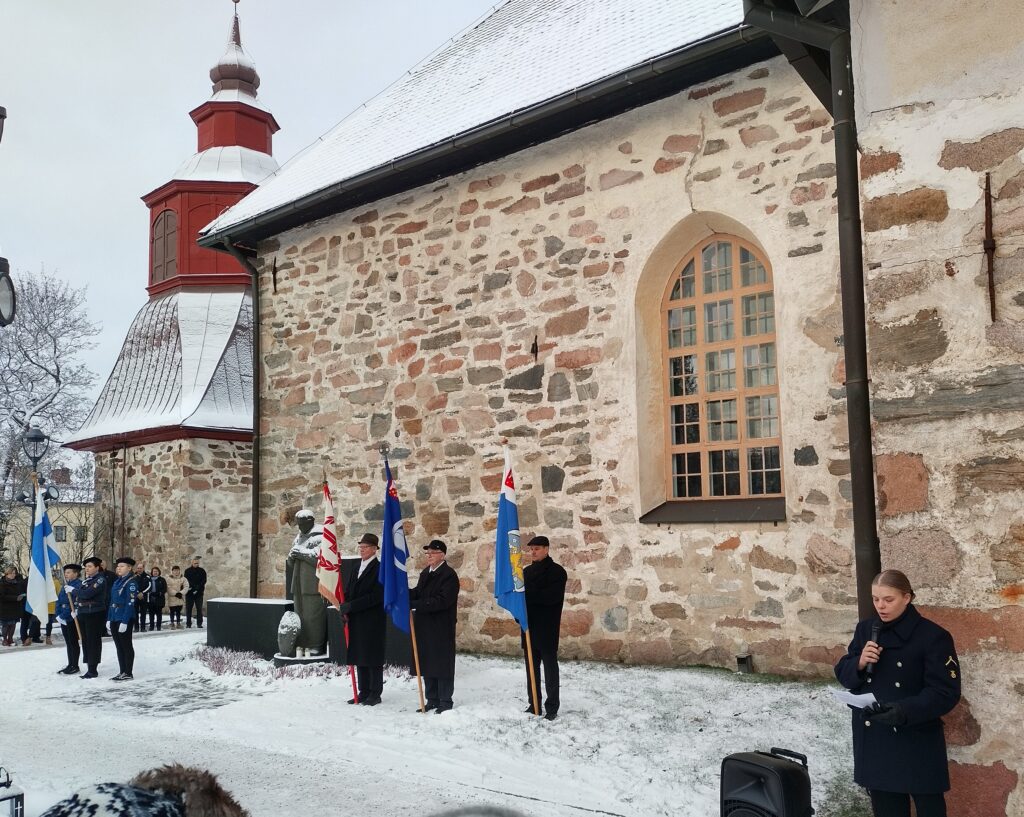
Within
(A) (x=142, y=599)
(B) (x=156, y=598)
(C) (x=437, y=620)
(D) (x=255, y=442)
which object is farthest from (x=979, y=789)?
(B) (x=156, y=598)

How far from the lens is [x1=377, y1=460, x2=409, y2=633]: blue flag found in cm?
841

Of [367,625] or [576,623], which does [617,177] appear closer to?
[576,623]

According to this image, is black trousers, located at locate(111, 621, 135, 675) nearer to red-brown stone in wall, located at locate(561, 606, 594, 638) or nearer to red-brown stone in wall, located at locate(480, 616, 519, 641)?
red-brown stone in wall, located at locate(480, 616, 519, 641)

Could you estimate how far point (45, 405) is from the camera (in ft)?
85.3

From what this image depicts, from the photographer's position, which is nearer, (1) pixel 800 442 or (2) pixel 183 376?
(1) pixel 800 442

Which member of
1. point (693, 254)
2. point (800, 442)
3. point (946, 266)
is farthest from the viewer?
point (693, 254)

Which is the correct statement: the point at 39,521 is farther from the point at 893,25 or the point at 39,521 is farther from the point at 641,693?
the point at 893,25

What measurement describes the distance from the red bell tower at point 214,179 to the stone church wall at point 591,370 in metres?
11.7

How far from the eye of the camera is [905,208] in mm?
4465

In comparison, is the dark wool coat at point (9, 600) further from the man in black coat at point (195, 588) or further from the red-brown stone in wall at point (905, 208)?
the red-brown stone in wall at point (905, 208)

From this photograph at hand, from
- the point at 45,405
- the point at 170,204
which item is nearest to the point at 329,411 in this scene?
the point at 170,204

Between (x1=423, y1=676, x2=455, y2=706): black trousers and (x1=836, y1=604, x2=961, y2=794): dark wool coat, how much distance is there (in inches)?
170

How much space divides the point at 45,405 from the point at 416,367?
18.6 metres

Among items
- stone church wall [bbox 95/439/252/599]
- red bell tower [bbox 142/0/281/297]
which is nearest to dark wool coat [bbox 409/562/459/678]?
stone church wall [bbox 95/439/252/599]
